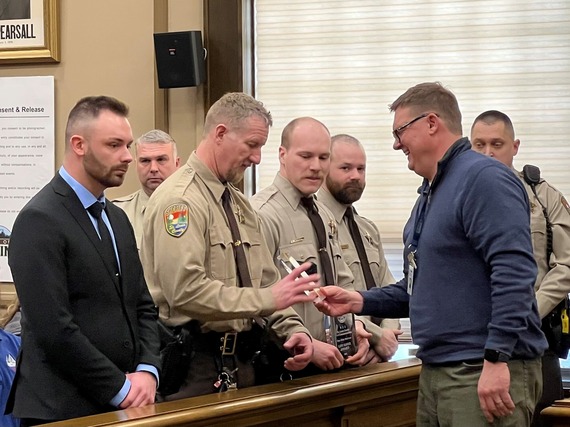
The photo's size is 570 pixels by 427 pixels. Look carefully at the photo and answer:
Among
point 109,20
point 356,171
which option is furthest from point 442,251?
point 109,20

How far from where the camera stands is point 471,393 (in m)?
2.66

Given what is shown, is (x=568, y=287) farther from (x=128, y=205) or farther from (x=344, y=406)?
(x=128, y=205)

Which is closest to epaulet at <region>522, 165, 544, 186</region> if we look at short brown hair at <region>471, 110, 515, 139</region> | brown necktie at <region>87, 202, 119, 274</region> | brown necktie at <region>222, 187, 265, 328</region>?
short brown hair at <region>471, 110, 515, 139</region>

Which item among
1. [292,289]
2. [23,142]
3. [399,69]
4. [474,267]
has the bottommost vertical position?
[292,289]

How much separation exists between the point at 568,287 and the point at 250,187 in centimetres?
193

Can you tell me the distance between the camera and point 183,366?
3.11 m

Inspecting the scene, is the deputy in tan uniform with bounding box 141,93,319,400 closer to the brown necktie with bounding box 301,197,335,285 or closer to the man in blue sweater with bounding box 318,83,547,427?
the brown necktie with bounding box 301,197,335,285

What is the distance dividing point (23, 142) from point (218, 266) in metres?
2.56

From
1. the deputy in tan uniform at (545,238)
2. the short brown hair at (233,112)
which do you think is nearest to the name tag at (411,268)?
the short brown hair at (233,112)

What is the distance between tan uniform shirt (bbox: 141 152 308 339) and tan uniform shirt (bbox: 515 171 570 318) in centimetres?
127

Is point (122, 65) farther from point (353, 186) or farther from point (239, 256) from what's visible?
point (239, 256)

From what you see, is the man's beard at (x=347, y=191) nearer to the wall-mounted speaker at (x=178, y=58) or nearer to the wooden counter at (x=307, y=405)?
the wooden counter at (x=307, y=405)

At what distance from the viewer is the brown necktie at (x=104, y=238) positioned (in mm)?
2895

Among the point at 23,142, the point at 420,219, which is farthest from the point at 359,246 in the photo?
the point at 23,142
